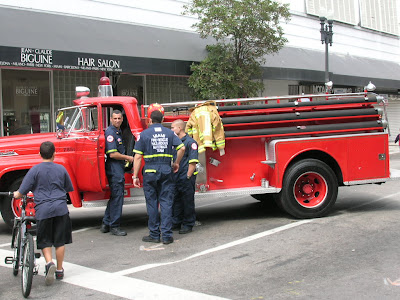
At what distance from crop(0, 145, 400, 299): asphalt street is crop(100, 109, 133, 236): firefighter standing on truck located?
0.40 m

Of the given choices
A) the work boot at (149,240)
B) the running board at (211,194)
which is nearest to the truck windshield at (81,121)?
the running board at (211,194)

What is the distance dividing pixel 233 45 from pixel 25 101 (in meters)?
6.82

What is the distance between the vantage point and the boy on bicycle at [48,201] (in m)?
5.34

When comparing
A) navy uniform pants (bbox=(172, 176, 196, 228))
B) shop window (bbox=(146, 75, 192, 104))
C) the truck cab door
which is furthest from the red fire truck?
shop window (bbox=(146, 75, 192, 104))

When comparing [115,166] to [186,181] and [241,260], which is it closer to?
[186,181]

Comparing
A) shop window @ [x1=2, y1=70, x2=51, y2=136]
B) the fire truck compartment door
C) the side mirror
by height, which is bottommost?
the fire truck compartment door

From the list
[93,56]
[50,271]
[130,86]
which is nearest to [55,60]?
[93,56]

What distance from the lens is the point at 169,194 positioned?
7.12m

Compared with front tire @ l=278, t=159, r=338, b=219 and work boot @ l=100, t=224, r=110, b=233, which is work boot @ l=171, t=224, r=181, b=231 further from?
front tire @ l=278, t=159, r=338, b=219

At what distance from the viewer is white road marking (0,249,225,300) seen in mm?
4906

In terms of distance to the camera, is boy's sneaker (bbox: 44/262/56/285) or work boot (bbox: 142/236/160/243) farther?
work boot (bbox: 142/236/160/243)

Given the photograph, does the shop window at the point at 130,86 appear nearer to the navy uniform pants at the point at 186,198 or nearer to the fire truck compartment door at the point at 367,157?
the navy uniform pants at the point at 186,198

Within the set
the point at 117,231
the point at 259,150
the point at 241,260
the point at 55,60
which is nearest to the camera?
the point at 241,260

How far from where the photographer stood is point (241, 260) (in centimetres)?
611
